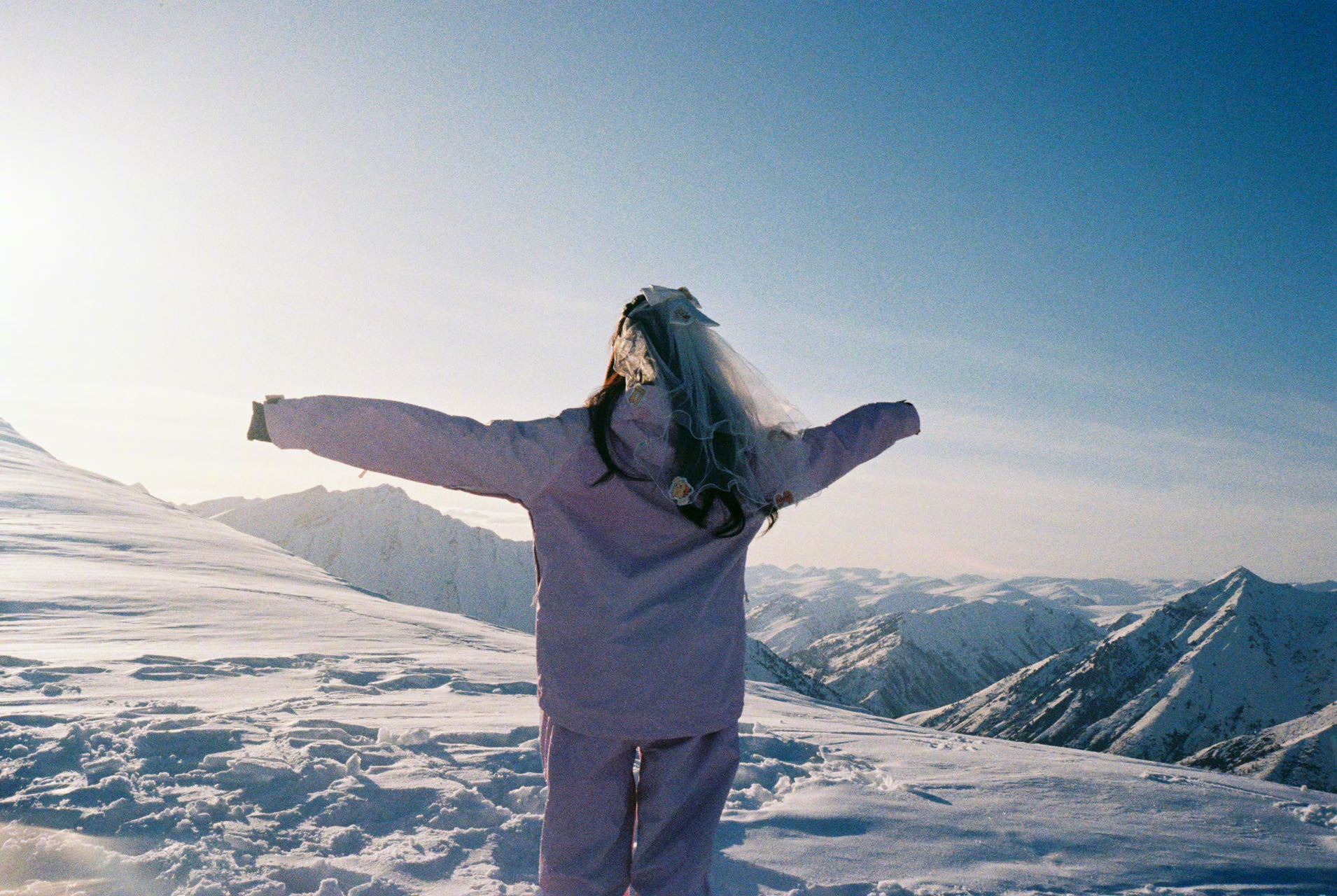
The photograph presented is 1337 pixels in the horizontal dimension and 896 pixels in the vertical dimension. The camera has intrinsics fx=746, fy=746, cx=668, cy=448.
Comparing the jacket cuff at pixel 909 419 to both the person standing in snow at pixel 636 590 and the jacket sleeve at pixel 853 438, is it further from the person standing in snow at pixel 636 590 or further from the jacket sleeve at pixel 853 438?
the person standing in snow at pixel 636 590

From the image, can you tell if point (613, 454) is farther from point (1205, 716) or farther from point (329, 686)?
point (1205, 716)

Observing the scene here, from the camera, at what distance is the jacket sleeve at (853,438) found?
3.08m

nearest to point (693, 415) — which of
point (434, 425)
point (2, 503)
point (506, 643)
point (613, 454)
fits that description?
point (613, 454)

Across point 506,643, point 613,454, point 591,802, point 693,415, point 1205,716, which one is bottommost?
point 1205,716

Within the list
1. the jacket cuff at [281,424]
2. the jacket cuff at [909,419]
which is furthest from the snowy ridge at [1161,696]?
the jacket cuff at [281,424]

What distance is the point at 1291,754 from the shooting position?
10850cm

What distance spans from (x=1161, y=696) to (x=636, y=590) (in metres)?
213

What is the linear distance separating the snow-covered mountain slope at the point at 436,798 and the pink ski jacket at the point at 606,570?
1569 mm

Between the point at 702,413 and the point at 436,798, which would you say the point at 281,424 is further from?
the point at 436,798

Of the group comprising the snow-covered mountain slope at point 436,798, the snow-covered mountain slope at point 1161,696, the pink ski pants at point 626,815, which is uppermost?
the pink ski pants at point 626,815

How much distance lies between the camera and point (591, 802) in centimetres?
269

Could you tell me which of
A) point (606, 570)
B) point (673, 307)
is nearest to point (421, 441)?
point (606, 570)

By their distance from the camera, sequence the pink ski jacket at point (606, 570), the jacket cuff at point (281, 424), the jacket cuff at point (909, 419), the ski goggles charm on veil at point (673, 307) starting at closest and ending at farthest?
the jacket cuff at point (281, 424), the pink ski jacket at point (606, 570), the ski goggles charm on veil at point (673, 307), the jacket cuff at point (909, 419)

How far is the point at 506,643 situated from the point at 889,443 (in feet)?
37.7
